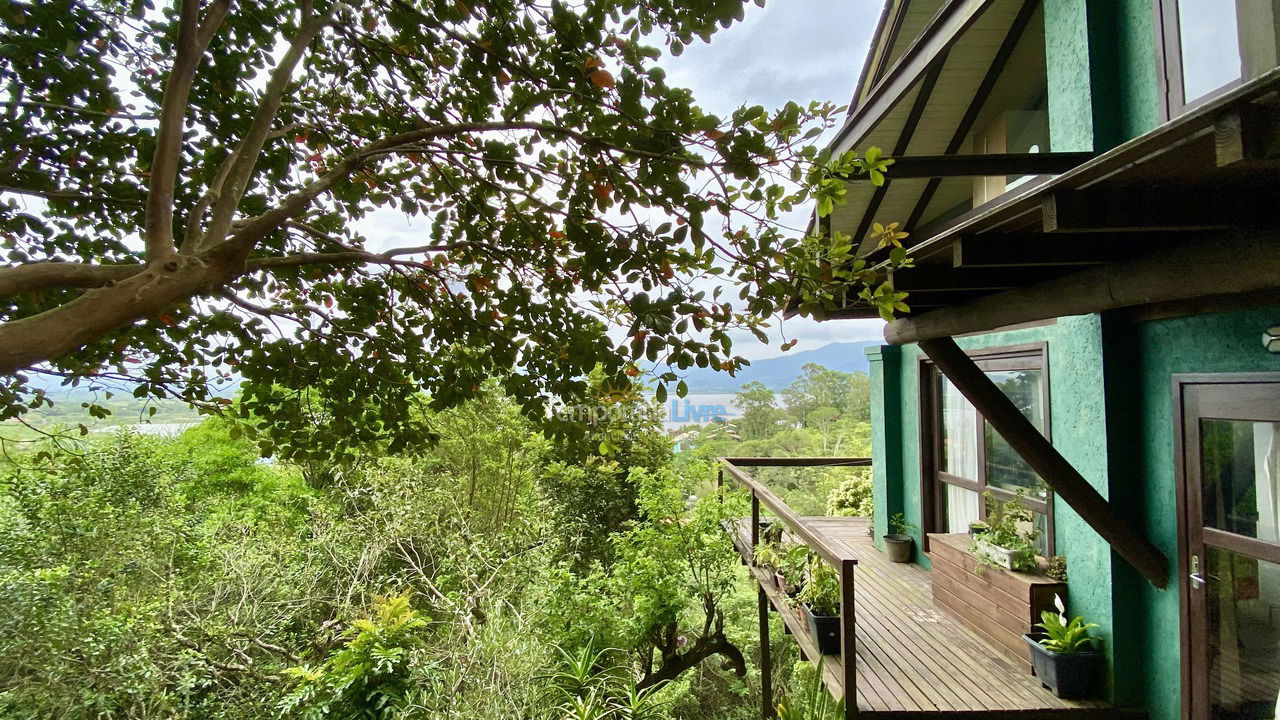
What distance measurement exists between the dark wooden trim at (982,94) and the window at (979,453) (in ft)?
5.25

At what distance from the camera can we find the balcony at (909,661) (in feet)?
9.81

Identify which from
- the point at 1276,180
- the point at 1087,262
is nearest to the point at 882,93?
the point at 1087,262

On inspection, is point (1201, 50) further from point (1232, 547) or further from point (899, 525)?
point (899, 525)

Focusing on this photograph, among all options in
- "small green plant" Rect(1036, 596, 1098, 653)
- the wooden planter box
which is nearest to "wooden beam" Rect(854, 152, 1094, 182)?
the wooden planter box

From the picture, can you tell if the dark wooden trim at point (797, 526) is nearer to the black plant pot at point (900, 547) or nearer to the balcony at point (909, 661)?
the balcony at point (909, 661)

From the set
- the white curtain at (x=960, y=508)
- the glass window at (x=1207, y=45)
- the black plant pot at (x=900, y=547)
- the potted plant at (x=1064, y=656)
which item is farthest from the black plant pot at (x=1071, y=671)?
the glass window at (x=1207, y=45)

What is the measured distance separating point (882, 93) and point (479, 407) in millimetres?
6189

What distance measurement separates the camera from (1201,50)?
2.67 metres

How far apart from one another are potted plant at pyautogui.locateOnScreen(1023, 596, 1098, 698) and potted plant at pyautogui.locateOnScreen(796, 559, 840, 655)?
1.04m

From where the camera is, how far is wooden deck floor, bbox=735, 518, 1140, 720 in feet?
9.80

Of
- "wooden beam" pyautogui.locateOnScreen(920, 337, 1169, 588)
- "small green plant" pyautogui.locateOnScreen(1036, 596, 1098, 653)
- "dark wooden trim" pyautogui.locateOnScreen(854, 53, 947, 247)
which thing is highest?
"dark wooden trim" pyautogui.locateOnScreen(854, 53, 947, 247)

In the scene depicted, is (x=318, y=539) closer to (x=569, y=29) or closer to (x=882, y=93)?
(x=569, y=29)

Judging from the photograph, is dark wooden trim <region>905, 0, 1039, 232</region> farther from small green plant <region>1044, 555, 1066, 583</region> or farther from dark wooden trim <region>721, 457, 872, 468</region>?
small green plant <region>1044, 555, 1066, 583</region>

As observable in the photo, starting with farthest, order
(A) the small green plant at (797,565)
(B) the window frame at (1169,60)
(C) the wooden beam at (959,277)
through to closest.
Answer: (A) the small green plant at (797,565)
(B) the window frame at (1169,60)
(C) the wooden beam at (959,277)
